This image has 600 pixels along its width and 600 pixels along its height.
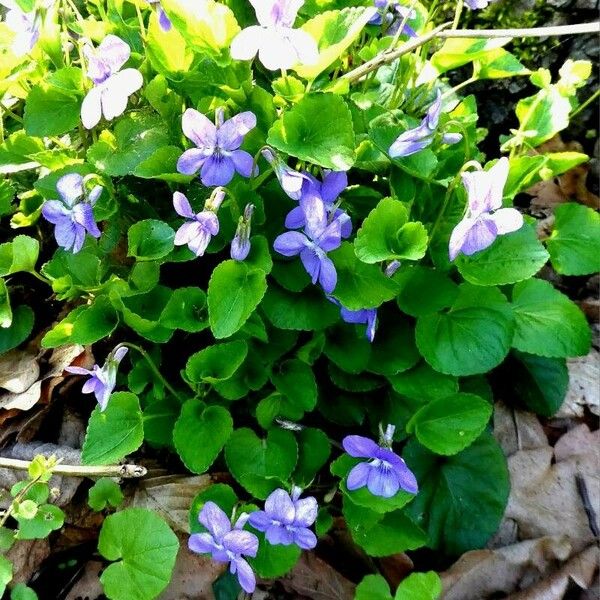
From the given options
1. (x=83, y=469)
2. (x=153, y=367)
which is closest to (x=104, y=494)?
(x=83, y=469)

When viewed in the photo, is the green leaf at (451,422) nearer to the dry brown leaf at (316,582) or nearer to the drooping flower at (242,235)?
the dry brown leaf at (316,582)

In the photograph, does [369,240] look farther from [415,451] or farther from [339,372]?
[415,451]

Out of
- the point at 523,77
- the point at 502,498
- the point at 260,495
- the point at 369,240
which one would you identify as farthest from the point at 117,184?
the point at 523,77

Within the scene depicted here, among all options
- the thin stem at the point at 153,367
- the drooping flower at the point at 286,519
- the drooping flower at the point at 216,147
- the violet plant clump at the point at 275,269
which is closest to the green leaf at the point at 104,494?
the violet plant clump at the point at 275,269

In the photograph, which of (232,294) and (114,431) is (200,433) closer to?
(114,431)

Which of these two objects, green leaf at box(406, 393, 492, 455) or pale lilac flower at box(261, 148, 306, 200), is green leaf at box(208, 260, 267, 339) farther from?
green leaf at box(406, 393, 492, 455)

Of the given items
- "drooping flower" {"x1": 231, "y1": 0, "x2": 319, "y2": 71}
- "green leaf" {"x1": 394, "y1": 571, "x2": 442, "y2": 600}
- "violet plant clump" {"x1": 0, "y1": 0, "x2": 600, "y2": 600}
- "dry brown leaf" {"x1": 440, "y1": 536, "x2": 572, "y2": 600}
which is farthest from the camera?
"dry brown leaf" {"x1": 440, "y1": 536, "x2": 572, "y2": 600}

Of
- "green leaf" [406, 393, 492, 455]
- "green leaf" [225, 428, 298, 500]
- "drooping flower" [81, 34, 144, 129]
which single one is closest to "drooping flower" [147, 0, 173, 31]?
"drooping flower" [81, 34, 144, 129]
